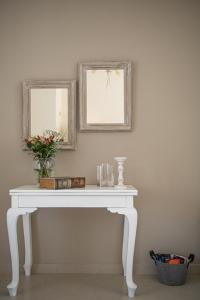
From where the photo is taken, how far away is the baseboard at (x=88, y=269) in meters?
3.30

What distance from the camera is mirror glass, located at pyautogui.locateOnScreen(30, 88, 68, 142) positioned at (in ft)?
10.9

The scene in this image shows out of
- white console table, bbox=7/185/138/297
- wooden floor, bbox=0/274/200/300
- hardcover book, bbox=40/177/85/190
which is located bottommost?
wooden floor, bbox=0/274/200/300

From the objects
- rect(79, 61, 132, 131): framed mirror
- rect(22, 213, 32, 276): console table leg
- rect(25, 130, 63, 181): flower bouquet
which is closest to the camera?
rect(25, 130, 63, 181): flower bouquet

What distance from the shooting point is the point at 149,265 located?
131 inches

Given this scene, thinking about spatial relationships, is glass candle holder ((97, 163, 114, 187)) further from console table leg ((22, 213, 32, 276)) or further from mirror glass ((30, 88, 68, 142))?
console table leg ((22, 213, 32, 276))

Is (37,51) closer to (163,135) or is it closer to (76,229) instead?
(163,135)

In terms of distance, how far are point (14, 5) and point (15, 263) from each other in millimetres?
2230

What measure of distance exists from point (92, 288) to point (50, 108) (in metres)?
Answer: 1.54

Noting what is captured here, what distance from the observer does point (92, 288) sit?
292 centimetres

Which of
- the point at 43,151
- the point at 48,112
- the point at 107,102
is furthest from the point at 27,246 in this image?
the point at 107,102

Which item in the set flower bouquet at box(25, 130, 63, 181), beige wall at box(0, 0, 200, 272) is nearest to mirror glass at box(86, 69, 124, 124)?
beige wall at box(0, 0, 200, 272)

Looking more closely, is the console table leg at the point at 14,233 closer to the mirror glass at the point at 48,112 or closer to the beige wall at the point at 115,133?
the beige wall at the point at 115,133

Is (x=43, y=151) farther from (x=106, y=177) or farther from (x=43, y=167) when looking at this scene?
(x=106, y=177)

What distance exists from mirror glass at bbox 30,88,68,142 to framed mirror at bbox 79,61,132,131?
154 mm
